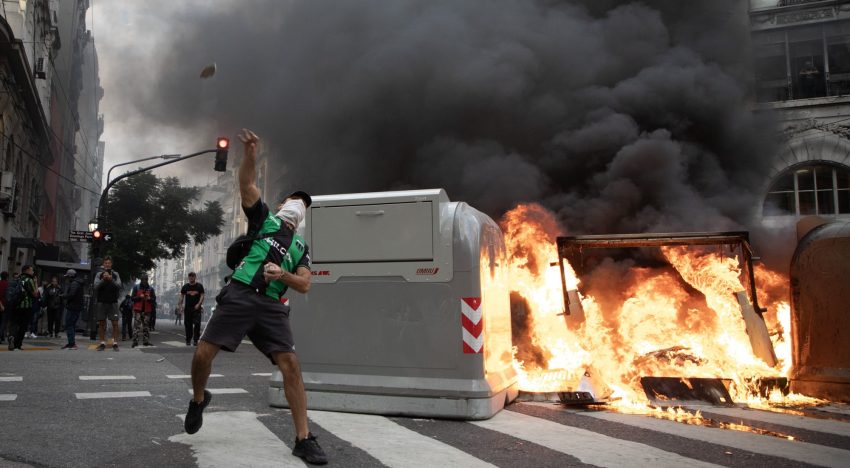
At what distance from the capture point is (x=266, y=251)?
3711mm

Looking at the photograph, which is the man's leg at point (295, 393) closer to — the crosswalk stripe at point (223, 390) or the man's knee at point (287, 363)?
the man's knee at point (287, 363)

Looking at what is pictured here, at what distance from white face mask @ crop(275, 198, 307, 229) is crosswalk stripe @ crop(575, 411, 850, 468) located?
3087 mm

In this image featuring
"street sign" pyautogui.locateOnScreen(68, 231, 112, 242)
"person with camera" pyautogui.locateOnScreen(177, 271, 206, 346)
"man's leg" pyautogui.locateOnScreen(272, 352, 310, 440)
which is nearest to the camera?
"man's leg" pyautogui.locateOnScreen(272, 352, 310, 440)

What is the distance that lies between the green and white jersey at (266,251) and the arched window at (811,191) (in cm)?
1622

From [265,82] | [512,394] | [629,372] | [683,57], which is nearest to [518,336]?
[629,372]

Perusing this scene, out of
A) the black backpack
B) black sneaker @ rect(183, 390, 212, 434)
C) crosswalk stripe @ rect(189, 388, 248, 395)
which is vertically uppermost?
the black backpack

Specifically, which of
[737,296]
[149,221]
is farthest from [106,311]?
[149,221]

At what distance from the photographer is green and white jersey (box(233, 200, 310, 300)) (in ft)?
12.1

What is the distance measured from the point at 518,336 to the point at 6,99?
61.2ft

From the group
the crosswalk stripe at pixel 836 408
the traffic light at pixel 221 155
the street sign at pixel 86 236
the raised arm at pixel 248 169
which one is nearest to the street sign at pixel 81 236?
the street sign at pixel 86 236

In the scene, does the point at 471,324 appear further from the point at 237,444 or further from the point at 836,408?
the point at 836,408

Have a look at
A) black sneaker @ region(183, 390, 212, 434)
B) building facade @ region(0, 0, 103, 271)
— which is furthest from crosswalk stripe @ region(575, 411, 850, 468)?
building facade @ region(0, 0, 103, 271)

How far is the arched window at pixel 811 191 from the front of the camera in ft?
55.1

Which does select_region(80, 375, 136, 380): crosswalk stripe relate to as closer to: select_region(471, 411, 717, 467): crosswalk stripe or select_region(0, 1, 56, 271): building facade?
select_region(471, 411, 717, 467): crosswalk stripe
